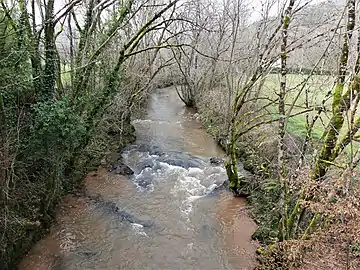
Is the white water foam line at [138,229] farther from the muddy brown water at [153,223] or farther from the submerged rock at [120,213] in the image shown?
the submerged rock at [120,213]

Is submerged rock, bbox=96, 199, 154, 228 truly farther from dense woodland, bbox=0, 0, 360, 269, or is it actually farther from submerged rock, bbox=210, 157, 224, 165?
submerged rock, bbox=210, 157, 224, 165

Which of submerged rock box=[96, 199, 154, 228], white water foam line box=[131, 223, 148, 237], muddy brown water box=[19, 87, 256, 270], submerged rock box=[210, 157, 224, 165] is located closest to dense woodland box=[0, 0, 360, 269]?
muddy brown water box=[19, 87, 256, 270]

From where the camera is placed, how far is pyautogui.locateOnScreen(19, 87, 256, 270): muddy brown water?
798 cm

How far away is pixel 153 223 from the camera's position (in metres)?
9.55

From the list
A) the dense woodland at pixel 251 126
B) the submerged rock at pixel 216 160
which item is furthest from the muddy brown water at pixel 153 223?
the dense woodland at pixel 251 126

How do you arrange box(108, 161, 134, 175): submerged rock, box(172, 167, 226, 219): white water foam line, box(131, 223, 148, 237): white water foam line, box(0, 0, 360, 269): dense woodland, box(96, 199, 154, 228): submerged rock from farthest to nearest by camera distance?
box(108, 161, 134, 175): submerged rock → box(172, 167, 226, 219): white water foam line → box(96, 199, 154, 228): submerged rock → box(131, 223, 148, 237): white water foam line → box(0, 0, 360, 269): dense woodland

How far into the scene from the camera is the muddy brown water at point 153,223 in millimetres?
7977

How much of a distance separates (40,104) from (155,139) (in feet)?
30.0

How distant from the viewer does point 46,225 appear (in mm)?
8766

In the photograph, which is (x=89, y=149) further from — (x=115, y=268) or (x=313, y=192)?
(x=313, y=192)

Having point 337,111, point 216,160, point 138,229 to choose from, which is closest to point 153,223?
point 138,229

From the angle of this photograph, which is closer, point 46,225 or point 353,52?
point 353,52

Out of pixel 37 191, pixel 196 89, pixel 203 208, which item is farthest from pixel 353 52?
pixel 196 89

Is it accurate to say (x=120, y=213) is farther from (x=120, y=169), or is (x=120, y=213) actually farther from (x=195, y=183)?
(x=195, y=183)
